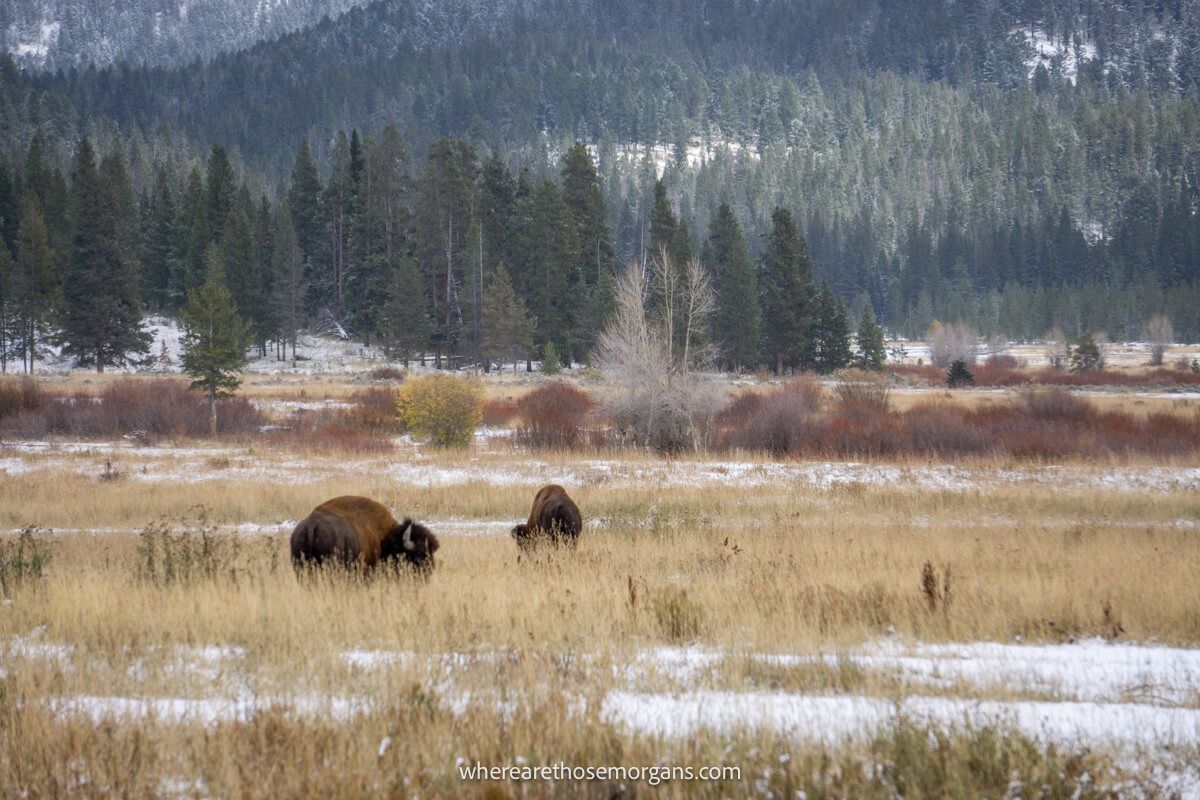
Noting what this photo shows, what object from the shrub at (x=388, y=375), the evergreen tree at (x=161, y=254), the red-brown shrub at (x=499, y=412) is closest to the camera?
the red-brown shrub at (x=499, y=412)

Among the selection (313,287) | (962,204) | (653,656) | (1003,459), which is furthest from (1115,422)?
(962,204)

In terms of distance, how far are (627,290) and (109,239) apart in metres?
49.8

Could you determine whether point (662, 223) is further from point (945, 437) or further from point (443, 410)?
point (945, 437)

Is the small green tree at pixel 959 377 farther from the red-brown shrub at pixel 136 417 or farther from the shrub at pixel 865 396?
the red-brown shrub at pixel 136 417

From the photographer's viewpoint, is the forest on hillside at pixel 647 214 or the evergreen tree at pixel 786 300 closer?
the evergreen tree at pixel 786 300

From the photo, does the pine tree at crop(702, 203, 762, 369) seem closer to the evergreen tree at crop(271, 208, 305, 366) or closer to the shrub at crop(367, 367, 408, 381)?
the shrub at crop(367, 367, 408, 381)

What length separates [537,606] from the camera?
786 centimetres

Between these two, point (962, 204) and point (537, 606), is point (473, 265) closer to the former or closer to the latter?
point (537, 606)

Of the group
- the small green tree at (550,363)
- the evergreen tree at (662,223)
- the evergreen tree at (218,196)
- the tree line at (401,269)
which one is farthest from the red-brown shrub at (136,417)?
the evergreen tree at (218,196)

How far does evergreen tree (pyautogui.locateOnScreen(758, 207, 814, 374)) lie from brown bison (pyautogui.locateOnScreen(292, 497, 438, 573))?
53969mm

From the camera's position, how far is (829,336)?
62250 mm

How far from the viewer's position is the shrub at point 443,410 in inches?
1137

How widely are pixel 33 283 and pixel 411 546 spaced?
214 ft

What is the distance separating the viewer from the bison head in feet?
30.6
